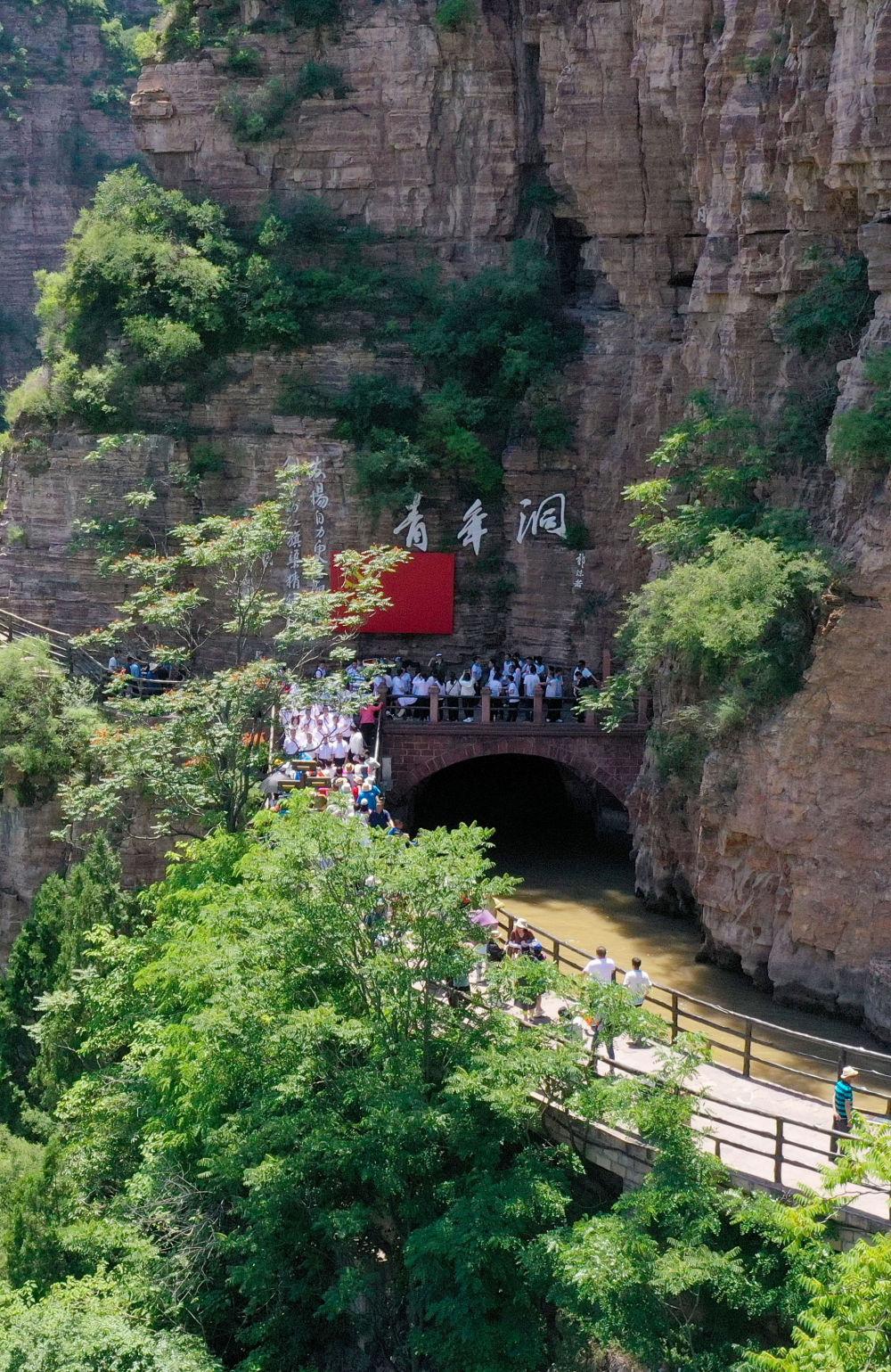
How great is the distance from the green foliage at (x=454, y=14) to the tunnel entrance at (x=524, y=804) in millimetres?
16704

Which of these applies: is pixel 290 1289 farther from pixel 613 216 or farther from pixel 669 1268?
pixel 613 216

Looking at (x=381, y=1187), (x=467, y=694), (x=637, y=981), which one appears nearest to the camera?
(x=381, y=1187)

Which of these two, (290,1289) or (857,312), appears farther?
(857,312)

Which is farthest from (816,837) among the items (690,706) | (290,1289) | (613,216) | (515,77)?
(515,77)

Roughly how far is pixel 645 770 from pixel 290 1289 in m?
14.5

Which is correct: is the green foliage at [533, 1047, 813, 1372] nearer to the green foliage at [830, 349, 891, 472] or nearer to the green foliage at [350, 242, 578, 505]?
the green foliage at [830, 349, 891, 472]

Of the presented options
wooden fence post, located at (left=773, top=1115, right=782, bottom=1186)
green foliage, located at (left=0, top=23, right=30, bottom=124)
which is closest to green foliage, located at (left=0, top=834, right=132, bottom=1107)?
wooden fence post, located at (left=773, top=1115, right=782, bottom=1186)

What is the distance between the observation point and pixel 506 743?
1335 inches

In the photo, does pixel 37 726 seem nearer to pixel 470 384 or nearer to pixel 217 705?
pixel 217 705

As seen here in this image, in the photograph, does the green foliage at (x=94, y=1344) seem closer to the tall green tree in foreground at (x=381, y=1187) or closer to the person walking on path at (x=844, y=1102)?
the tall green tree in foreground at (x=381, y=1187)

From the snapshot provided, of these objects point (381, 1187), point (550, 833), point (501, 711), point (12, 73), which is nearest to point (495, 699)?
point (501, 711)

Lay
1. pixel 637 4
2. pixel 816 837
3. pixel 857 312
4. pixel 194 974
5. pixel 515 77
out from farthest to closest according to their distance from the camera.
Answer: pixel 515 77 → pixel 637 4 → pixel 857 312 → pixel 816 837 → pixel 194 974

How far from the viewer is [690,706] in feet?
97.3

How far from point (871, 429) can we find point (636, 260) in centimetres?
1316
